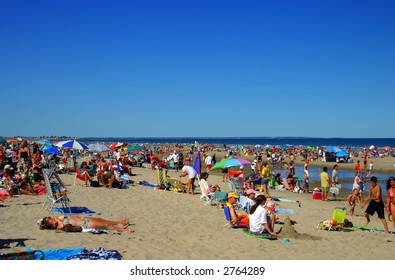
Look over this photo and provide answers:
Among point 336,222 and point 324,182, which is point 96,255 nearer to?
point 336,222

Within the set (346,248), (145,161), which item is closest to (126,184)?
(346,248)

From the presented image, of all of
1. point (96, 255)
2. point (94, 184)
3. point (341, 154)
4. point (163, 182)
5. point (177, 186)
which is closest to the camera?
point (96, 255)

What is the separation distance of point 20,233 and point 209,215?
4.27 m

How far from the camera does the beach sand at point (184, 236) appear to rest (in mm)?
6113

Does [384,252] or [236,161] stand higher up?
[236,161]

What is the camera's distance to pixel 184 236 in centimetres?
714

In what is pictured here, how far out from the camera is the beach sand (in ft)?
20.1

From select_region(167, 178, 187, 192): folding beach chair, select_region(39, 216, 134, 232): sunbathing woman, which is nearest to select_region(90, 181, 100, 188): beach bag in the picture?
select_region(167, 178, 187, 192): folding beach chair

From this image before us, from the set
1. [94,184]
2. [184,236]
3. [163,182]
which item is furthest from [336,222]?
[94,184]

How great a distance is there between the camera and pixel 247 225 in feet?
26.2

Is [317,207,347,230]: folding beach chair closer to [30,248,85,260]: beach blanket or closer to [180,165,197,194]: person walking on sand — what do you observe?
[180,165,197,194]: person walking on sand
